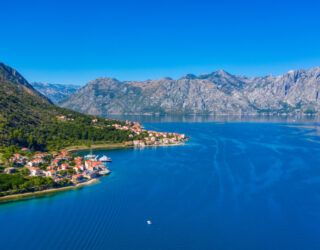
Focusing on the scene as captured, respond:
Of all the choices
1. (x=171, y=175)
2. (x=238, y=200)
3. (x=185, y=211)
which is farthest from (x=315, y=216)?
(x=171, y=175)

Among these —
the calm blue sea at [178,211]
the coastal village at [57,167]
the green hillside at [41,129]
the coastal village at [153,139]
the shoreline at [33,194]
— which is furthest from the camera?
the coastal village at [153,139]

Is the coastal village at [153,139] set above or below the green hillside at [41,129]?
below

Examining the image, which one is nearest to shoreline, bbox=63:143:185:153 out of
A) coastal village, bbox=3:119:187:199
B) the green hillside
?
the green hillside

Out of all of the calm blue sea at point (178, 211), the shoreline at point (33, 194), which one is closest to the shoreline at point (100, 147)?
the calm blue sea at point (178, 211)

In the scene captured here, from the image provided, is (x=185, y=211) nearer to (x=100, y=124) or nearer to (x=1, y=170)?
(x=1, y=170)

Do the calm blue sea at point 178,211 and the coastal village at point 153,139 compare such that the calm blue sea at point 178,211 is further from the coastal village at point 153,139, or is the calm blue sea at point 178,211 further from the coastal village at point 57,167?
the coastal village at point 153,139

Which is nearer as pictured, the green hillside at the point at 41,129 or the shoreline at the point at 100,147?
the green hillside at the point at 41,129

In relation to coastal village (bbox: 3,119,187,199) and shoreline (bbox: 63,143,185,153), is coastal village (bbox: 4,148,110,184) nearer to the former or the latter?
coastal village (bbox: 3,119,187,199)

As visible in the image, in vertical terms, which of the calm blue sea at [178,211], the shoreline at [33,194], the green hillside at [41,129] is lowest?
the calm blue sea at [178,211]
